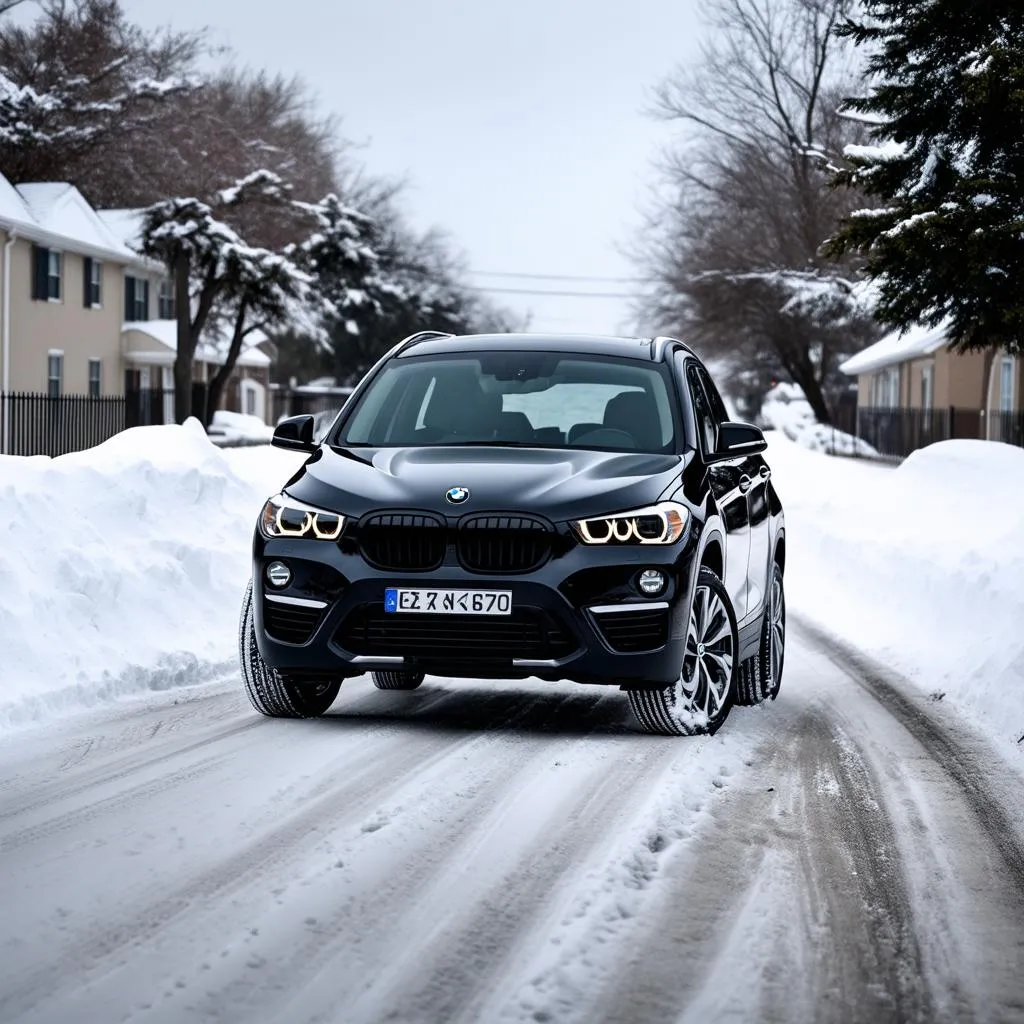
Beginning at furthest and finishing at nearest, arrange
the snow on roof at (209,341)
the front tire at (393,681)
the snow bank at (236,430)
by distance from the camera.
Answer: the snow on roof at (209,341), the snow bank at (236,430), the front tire at (393,681)

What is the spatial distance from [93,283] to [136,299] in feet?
21.6

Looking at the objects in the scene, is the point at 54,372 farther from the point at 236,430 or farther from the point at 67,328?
the point at 236,430

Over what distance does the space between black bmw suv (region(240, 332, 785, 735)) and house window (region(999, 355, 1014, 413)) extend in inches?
1637

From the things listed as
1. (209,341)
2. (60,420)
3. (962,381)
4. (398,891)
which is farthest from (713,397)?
(209,341)

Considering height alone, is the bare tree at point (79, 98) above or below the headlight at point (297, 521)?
above

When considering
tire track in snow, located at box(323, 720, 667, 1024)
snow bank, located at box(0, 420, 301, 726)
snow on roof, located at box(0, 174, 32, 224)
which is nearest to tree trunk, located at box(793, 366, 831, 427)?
snow on roof, located at box(0, 174, 32, 224)

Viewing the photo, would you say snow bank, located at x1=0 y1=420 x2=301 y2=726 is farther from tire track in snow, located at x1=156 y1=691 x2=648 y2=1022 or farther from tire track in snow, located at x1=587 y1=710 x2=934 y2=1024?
tire track in snow, located at x1=587 y1=710 x2=934 y2=1024

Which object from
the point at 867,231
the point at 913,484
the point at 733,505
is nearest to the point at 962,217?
the point at 867,231

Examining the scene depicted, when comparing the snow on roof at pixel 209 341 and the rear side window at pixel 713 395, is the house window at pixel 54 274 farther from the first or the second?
the rear side window at pixel 713 395

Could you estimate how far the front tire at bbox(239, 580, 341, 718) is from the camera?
8.21 meters

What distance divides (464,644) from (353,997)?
11.2 ft

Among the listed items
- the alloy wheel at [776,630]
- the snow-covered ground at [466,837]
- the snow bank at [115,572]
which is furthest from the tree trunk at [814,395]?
the alloy wheel at [776,630]

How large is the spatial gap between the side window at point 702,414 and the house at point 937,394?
30348mm

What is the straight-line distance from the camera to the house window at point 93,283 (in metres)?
53.9
